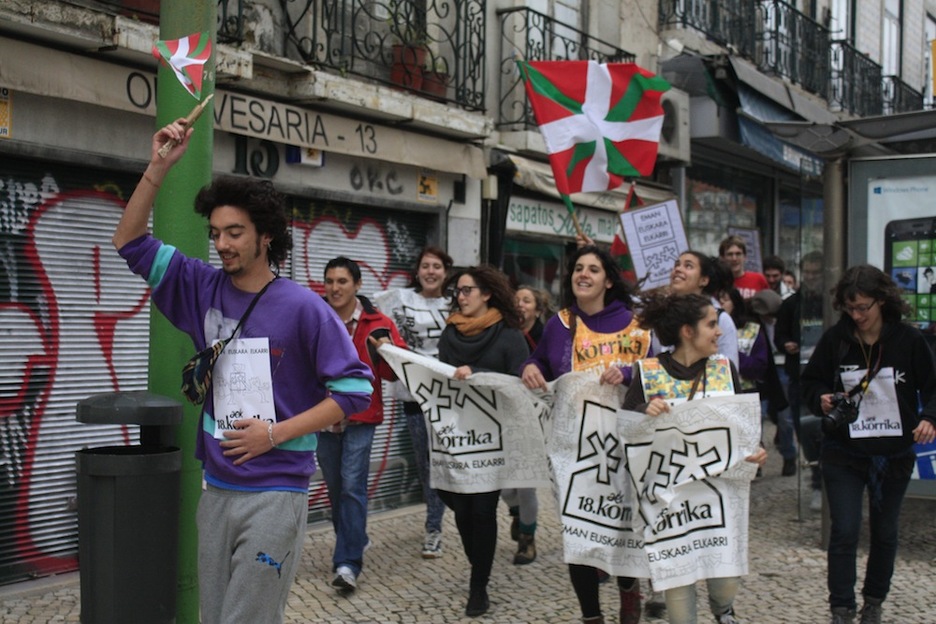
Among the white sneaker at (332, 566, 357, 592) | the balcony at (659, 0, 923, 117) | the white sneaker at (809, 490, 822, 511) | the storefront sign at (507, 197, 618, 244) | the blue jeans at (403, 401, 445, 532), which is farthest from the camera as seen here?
the balcony at (659, 0, 923, 117)

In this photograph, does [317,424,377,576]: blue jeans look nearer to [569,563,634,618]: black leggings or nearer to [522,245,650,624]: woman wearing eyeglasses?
[522,245,650,624]: woman wearing eyeglasses

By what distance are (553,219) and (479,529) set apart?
6694mm

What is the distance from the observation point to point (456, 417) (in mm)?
6500

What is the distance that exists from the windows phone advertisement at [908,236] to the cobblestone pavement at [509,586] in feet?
3.43

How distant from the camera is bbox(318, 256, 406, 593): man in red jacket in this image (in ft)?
22.1

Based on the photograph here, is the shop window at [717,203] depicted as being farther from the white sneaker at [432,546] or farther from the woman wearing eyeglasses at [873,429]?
the woman wearing eyeglasses at [873,429]

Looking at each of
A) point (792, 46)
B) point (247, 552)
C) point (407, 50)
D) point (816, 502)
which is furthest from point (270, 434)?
point (792, 46)

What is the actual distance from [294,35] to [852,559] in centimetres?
556

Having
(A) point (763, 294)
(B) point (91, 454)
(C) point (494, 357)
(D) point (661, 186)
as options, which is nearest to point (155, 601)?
(B) point (91, 454)

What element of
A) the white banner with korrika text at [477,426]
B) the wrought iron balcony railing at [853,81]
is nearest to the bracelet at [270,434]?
→ the white banner with korrika text at [477,426]

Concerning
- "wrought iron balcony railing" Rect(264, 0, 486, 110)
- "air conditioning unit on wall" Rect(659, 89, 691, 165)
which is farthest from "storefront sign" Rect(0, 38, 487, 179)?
"air conditioning unit on wall" Rect(659, 89, 691, 165)

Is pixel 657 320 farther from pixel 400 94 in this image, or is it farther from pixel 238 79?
pixel 400 94

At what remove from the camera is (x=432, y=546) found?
780 centimetres

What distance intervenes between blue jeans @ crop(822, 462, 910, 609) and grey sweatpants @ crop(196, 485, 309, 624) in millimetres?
3180
